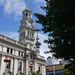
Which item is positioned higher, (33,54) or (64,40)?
(33,54)

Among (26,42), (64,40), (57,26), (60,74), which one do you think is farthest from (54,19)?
(60,74)

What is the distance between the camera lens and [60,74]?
315 feet

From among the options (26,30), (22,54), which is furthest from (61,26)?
(26,30)

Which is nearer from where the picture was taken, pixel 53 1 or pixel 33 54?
pixel 53 1

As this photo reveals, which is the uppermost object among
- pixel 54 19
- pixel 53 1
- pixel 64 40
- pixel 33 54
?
pixel 33 54

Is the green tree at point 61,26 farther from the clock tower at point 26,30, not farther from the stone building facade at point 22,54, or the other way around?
the clock tower at point 26,30

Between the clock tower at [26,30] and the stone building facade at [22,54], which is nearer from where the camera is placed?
the stone building facade at [22,54]

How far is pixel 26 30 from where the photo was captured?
7681 cm

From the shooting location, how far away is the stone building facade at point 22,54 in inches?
2414

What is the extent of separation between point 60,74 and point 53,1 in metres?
80.8

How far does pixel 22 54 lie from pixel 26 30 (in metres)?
10.5

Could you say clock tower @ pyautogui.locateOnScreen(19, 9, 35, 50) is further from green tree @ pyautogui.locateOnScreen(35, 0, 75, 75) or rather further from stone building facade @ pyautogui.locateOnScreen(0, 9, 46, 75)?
green tree @ pyautogui.locateOnScreen(35, 0, 75, 75)

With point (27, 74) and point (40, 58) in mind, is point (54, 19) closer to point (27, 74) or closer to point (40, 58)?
point (27, 74)

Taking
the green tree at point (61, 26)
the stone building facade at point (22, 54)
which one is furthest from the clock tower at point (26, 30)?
the green tree at point (61, 26)
